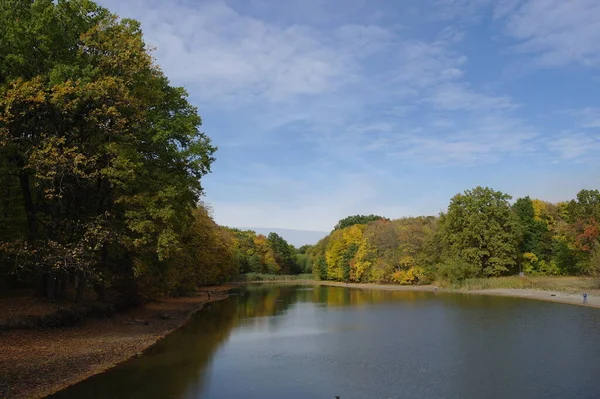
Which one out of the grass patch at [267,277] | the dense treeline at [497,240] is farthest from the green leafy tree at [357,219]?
the dense treeline at [497,240]

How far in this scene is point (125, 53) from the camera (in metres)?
19.4

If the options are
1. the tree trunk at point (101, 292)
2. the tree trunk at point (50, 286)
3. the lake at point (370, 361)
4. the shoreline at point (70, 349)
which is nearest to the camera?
the shoreline at point (70, 349)

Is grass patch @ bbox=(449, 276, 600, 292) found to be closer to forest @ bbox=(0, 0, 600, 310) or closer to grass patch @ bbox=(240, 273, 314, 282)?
forest @ bbox=(0, 0, 600, 310)

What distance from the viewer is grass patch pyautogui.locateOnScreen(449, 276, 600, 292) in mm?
47597

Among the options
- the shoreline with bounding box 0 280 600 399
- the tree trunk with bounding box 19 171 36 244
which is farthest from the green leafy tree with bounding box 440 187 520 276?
the tree trunk with bounding box 19 171 36 244

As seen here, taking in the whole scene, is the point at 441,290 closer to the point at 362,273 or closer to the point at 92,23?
the point at 362,273

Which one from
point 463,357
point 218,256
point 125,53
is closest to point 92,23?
point 125,53

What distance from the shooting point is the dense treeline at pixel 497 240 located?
5841 centimetres

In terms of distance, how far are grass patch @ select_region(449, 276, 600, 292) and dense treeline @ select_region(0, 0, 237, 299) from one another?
139 ft

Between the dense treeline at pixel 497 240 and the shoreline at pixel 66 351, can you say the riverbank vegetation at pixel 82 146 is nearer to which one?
the shoreline at pixel 66 351

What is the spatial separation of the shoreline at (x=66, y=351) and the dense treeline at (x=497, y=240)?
151 ft

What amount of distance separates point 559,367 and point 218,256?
153 ft

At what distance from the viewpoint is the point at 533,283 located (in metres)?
53.0

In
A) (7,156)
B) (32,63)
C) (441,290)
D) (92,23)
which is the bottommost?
(441,290)
